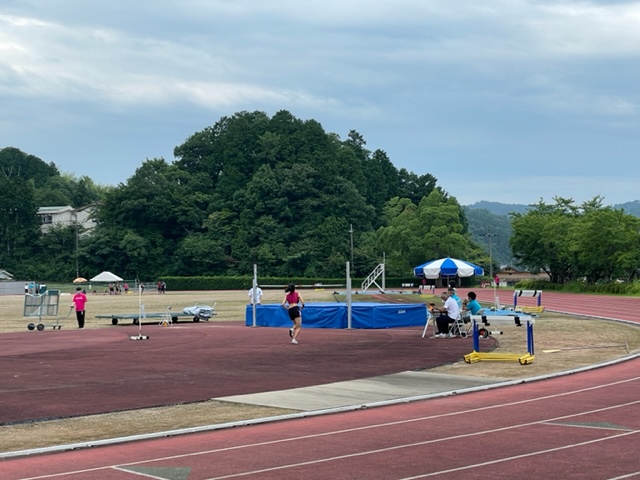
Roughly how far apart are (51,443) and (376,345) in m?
15.0

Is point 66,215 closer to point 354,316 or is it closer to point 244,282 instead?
point 244,282

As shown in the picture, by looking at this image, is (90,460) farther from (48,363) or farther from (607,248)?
(607,248)

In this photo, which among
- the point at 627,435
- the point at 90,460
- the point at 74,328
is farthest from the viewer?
the point at 74,328

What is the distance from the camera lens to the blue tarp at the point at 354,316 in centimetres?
3350

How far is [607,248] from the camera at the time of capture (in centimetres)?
7612

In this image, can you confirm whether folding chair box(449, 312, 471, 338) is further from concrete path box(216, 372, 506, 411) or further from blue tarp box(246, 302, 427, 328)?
concrete path box(216, 372, 506, 411)

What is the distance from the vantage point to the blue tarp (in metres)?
33.5

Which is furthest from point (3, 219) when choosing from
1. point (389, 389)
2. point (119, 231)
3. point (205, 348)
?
point (389, 389)

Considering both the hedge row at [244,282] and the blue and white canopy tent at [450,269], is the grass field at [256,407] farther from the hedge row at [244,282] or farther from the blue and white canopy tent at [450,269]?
the hedge row at [244,282]

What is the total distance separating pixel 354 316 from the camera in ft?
111

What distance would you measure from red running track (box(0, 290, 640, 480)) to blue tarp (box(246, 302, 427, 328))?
19319 mm

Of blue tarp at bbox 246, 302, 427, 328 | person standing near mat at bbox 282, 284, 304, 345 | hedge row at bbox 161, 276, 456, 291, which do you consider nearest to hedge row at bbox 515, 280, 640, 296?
hedge row at bbox 161, 276, 456, 291

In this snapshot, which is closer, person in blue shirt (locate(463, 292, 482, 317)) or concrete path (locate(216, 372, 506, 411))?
concrete path (locate(216, 372, 506, 411))

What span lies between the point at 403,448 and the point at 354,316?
76.1 ft
